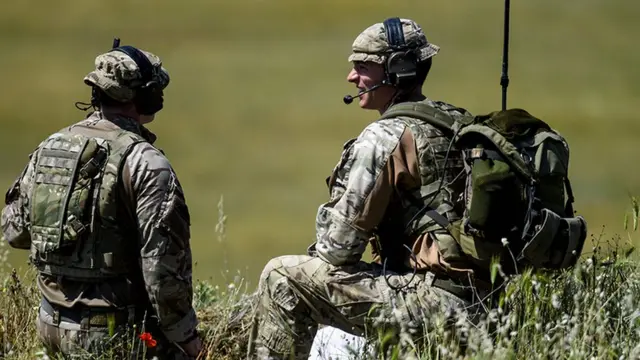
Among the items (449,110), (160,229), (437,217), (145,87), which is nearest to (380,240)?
(437,217)

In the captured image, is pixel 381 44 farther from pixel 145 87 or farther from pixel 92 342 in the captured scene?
pixel 92 342

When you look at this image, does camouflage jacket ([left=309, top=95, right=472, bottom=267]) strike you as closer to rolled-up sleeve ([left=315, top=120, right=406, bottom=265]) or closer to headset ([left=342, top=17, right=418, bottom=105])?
rolled-up sleeve ([left=315, top=120, right=406, bottom=265])

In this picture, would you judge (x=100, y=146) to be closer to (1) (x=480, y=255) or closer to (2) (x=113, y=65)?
(2) (x=113, y=65)

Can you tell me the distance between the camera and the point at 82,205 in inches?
207

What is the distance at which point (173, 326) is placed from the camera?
5.37 meters

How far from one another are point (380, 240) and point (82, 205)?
1377mm

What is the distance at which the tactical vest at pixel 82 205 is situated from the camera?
5.27 meters

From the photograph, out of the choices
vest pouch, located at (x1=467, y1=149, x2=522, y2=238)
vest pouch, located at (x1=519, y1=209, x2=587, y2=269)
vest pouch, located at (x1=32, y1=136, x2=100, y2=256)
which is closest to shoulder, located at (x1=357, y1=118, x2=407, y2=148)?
vest pouch, located at (x1=467, y1=149, x2=522, y2=238)

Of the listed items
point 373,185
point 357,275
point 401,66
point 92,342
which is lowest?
point 92,342

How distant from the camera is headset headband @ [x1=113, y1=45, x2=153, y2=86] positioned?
17.9ft

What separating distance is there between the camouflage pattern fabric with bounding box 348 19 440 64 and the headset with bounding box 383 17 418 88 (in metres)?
0.02

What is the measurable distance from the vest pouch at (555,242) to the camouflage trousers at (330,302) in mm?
399

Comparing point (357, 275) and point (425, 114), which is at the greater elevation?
point (425, 114)

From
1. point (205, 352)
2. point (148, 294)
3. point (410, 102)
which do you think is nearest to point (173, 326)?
point (148, 294)
